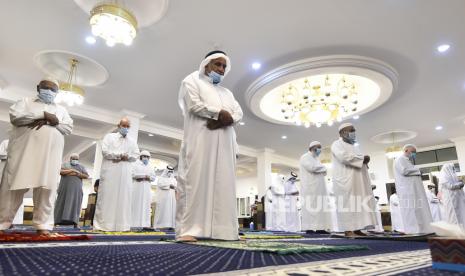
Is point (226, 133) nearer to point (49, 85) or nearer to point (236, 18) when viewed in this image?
point (49, 85)

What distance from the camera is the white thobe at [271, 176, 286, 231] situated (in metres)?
9.15

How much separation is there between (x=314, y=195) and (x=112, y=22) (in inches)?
193

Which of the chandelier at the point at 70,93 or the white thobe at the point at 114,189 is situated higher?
the chandelier at the point at 70,93

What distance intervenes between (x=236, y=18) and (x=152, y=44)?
1739 mm

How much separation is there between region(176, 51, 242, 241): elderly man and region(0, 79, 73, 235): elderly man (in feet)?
4.39

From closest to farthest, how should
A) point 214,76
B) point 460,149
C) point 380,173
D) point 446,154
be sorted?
point 214,76 → point 460,149 → point 446,154 → point 380,173

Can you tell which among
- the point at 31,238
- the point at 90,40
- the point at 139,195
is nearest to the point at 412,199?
the point at 139,195

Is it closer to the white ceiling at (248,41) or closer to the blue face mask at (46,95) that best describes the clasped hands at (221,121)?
the blue face mask at (46,95)

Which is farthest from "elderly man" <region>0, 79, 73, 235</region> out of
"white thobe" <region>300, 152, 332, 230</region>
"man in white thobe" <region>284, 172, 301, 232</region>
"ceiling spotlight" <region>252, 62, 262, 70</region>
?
"man in white thobe" <region>284, 172, 301, 232</region>

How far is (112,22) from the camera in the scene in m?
4.25

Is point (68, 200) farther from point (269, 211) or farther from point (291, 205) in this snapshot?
point (269, 211)

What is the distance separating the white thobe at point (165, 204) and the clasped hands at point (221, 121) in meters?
6.22

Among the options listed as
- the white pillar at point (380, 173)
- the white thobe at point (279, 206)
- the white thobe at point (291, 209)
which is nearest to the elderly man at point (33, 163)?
the white thobe at point (291, 209)

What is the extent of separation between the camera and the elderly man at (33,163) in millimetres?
2688
